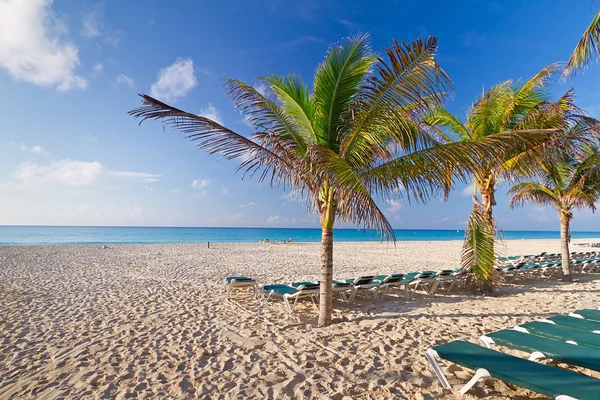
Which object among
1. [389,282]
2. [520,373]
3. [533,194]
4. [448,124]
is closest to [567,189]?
[533,194]

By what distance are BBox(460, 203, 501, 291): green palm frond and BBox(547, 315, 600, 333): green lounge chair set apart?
327cm

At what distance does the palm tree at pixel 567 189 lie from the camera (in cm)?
959

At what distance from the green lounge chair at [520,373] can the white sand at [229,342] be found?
382 millimetres

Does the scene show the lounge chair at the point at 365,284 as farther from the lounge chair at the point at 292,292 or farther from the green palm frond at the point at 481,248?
the green palm frond at the point at 481,248

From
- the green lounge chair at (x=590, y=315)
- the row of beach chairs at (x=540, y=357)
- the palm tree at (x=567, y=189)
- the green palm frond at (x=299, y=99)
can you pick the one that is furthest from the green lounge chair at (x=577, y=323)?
the palm tree at (x=567, y=189)

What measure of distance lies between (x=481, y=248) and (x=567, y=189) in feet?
16.8

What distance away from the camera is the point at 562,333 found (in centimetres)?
364

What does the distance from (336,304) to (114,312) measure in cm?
438

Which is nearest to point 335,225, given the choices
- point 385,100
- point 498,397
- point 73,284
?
point 385,100

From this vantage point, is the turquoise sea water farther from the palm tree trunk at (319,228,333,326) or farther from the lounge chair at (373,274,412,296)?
the lounge chair at (373,274,412,296)

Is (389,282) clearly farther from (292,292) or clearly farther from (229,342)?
(229,342)

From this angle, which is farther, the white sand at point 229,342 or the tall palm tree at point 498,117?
the tall palm tree at point 498,117

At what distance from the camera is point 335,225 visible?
5336 millimetres

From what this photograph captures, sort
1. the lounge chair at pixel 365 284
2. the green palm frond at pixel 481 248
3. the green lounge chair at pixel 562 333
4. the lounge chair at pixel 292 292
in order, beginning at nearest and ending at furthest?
the green lounge chair at pixel 562 333 → the lounge chair at pixel 292 292 → the lounge chair at pixel 365 284 → the green palm frond at pixel 481 248
